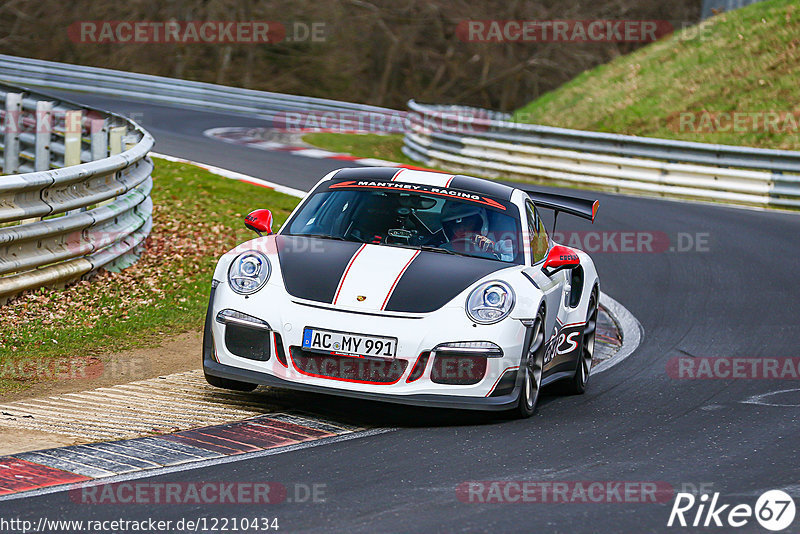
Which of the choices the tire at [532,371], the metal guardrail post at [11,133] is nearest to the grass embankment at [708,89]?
the metal guardrail post at [11,133]

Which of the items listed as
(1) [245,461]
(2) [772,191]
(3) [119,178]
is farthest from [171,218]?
(2) [772,191]

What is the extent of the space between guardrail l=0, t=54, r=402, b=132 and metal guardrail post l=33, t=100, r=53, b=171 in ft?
52.2

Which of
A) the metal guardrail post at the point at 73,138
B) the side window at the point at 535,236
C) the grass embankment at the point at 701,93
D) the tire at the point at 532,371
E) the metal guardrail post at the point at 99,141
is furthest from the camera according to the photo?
the grass embankment at the point at 701,93

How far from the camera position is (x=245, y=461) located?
555 cm

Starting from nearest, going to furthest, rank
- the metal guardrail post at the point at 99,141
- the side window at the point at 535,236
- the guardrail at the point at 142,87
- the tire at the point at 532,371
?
the tire at the point at 532,371
the side window at the point at 535,236
the metal guardrail post at the point at 99,141
the guardrail at the point at 142,87

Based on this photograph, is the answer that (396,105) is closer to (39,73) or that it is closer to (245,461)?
(39,73)

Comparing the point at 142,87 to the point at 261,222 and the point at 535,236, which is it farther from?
the point at 535,236

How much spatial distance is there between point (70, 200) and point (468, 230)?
369cm

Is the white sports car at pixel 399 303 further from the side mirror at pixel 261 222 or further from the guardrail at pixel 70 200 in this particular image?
the guardrail at pixel 70 200

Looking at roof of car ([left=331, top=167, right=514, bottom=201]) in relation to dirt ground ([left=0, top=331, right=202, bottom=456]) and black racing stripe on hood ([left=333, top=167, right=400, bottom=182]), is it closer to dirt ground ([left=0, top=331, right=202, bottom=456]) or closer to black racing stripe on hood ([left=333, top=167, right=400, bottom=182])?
black racing stripe on hood ([left=333, top=167, right=400, bottom=182])

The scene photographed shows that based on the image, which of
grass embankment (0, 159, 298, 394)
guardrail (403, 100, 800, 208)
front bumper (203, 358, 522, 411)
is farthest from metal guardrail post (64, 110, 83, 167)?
guardrail (403, 100, 800, 208)

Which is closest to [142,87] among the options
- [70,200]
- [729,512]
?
[70,200]

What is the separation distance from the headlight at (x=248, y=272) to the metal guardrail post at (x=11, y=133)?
8269 millimetres

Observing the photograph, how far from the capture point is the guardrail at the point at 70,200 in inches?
344
